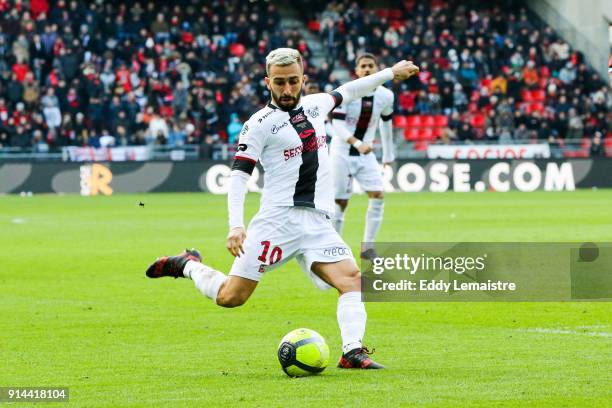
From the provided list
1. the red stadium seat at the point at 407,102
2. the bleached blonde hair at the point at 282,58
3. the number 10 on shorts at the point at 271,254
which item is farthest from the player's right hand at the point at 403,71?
the red stadium seat at the point at 407,102

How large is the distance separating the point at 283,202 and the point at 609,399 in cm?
262

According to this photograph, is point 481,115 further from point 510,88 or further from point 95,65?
point 95,65

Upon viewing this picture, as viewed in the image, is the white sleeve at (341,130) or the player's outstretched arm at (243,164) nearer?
the player's outstretched arm at (243,164)

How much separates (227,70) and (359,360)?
110ft

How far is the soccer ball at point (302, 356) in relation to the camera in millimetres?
7773

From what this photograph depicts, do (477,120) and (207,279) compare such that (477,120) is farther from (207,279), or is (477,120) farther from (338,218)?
(207,279)

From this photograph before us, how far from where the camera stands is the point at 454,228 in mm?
21297

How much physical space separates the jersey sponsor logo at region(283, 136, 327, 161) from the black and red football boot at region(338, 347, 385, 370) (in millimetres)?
1375

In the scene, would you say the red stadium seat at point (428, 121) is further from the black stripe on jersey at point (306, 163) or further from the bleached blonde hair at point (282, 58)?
the bleached blonde hair at point (282, 58)

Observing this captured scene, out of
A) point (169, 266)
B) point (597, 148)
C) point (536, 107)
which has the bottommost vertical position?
point (597, 148)

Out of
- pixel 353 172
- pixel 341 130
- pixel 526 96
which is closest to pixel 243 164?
pixel 341 130

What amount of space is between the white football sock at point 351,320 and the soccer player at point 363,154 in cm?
753

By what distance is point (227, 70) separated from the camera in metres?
41.0

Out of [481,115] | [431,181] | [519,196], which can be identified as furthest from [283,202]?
[481,115]
